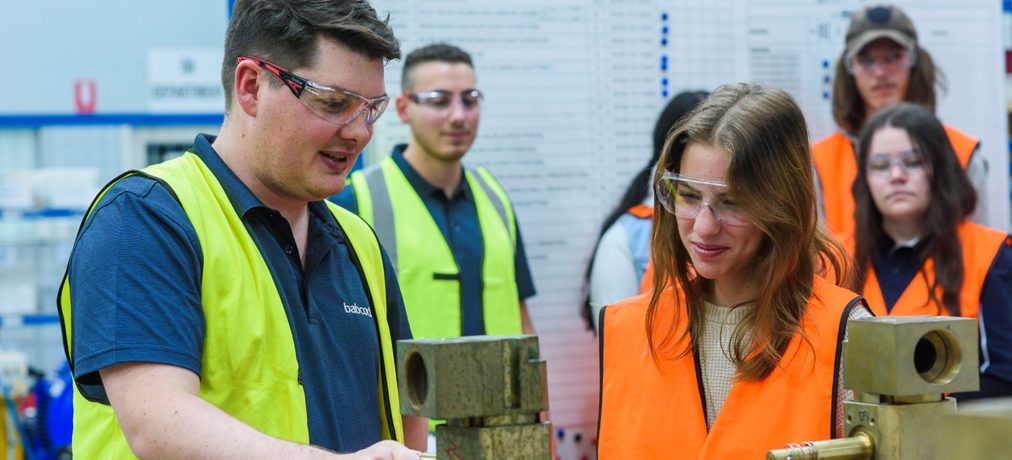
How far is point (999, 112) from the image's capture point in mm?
4770

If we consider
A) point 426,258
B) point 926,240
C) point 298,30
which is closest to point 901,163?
point 926,240

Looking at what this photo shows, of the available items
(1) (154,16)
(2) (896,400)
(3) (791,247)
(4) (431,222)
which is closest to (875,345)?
(2) (896,400)

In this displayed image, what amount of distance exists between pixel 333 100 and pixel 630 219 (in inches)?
80.7

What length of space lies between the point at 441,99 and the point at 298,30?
175cm

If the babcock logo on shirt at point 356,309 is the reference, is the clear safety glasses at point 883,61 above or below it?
above

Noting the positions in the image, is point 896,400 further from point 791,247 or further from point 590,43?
point 590,43

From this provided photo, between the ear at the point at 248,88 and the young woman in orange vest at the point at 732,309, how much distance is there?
0.83 m

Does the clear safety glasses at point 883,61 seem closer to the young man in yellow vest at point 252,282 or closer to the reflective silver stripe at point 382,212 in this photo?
the reflective silver stripe at point 382,212

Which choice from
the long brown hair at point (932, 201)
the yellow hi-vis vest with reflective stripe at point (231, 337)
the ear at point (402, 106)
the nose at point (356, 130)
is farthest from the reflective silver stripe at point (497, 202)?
the yellow hi-vis vest with reflective stripe at point (231, 337)

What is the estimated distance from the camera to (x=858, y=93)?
411 cm

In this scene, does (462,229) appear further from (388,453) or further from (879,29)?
(388,453)

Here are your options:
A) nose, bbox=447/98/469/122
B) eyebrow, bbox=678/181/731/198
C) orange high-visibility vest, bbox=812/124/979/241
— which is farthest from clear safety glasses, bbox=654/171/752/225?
orange high-visibility vest, bbox=812/124/979/241

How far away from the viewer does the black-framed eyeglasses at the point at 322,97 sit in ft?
→ 5.91

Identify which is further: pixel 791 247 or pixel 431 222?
pixel 431 222
